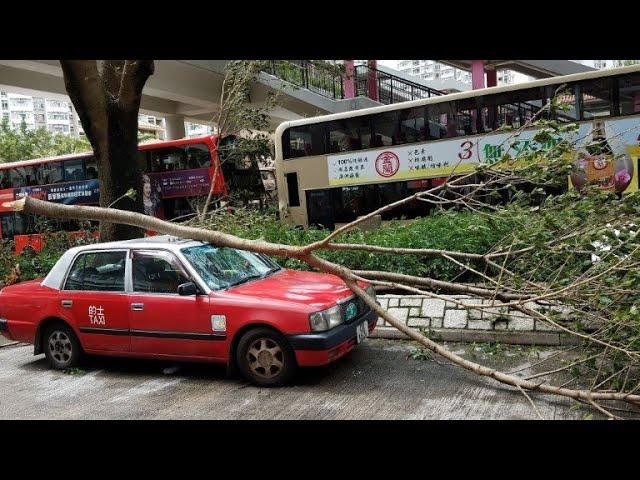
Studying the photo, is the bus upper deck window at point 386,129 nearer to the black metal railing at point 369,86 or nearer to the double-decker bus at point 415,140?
the double-decker bus at point 415,140

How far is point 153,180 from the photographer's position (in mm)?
15844

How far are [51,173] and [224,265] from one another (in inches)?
535

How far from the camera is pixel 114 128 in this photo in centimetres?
918

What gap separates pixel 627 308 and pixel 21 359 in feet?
21.4

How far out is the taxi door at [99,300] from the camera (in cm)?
555

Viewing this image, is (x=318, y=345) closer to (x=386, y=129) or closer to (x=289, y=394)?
(x=289, y=394)

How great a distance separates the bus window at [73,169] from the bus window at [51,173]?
0.80 ft

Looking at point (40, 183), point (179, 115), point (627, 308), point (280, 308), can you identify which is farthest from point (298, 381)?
point (179, 115)

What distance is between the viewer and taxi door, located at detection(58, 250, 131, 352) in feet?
18.2

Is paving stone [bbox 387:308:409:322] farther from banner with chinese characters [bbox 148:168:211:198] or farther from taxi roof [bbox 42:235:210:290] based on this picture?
banner with chinese characters [bbox 148:168:211:198]

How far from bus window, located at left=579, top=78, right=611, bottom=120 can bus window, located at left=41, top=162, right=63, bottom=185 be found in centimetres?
1431

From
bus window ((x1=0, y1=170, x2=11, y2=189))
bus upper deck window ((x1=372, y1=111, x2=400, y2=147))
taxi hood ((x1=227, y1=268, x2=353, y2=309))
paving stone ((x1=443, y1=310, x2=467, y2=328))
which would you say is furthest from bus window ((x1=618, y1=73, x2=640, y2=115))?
bus window ((x1=0, y1=170, x2=11, y2=189))

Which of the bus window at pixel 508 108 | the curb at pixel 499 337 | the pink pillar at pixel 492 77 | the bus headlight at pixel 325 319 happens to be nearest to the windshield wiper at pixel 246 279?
the bus headlight at pixel 325 319

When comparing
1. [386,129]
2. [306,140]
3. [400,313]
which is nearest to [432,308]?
[400,313]
